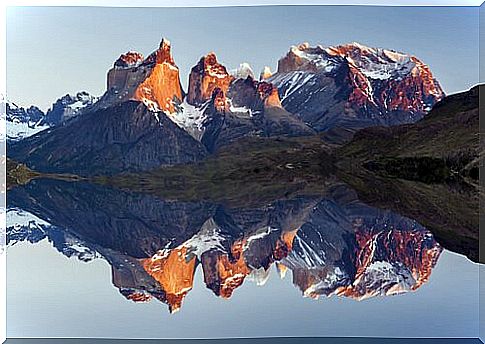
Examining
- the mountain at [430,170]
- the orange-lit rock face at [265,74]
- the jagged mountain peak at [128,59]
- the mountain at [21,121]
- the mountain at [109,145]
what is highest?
the jagged mountain peak at [128,59]

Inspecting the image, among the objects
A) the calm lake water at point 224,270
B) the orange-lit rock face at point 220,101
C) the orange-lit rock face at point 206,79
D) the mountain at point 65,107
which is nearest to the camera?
the calm lake water at point 224,270

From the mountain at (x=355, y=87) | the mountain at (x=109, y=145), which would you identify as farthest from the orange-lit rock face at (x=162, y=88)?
the mountain at (x=355, y=87)

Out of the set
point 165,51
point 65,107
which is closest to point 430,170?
point 165,51

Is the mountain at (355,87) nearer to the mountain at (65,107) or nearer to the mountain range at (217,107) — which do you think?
the mountain range at (217,107)

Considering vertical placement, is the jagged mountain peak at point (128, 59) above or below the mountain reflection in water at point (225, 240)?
above

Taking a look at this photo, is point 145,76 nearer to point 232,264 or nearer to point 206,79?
point 206,79

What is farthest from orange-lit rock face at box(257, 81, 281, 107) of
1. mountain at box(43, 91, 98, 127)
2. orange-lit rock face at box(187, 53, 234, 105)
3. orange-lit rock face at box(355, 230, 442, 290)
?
mountain at box(43, 91, 98, 127)

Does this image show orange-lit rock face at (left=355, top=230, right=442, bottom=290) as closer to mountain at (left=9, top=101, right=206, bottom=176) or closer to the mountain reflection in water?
the mountain reflection in water
